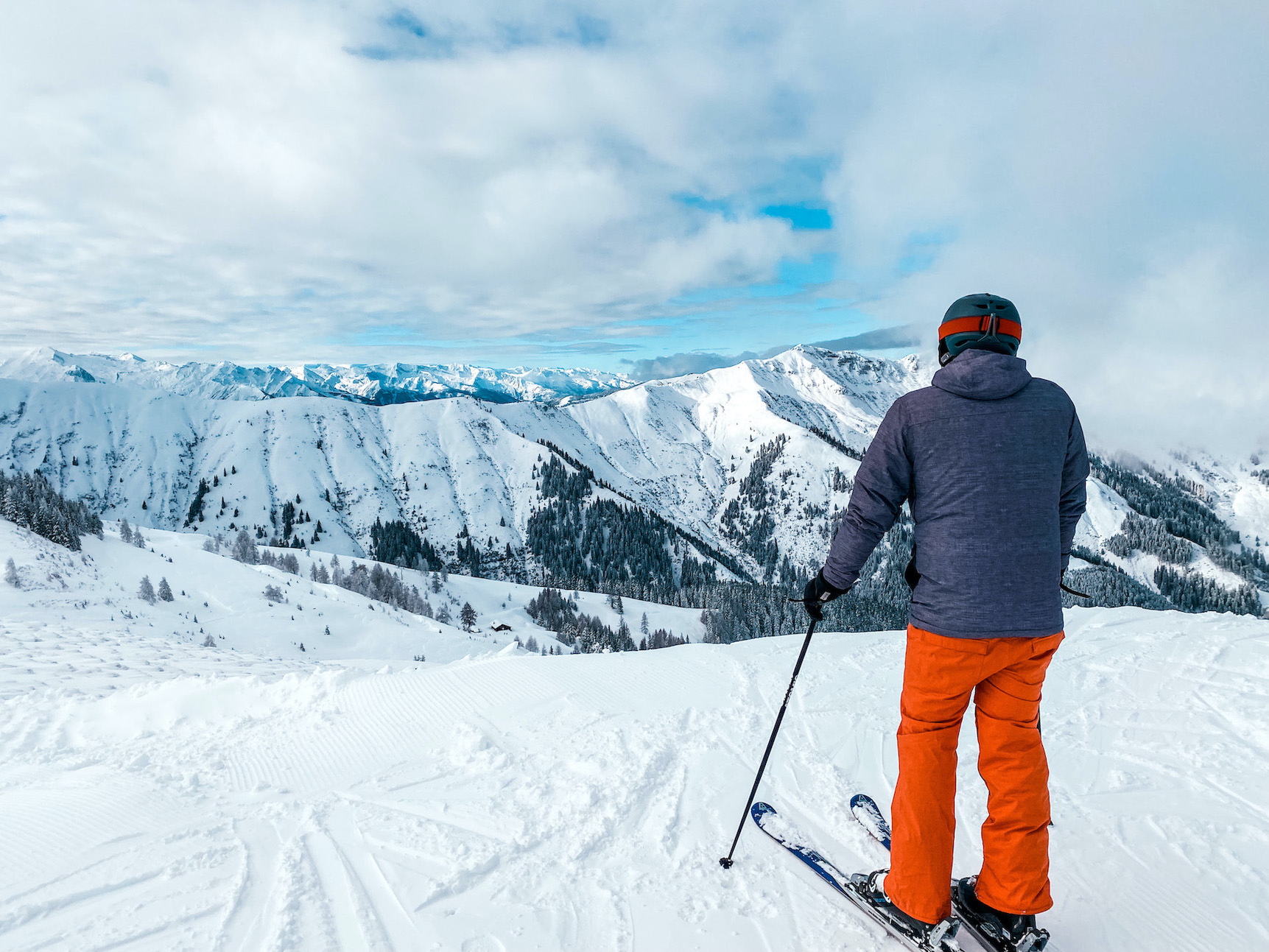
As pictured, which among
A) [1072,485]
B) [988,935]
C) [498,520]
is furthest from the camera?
[498,520]

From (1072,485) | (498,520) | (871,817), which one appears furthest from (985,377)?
(498,520)

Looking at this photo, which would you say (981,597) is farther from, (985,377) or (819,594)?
(985,377)

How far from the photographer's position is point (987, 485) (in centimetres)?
288

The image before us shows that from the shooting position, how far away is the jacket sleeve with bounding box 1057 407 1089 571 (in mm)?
3101

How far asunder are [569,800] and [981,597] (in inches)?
146

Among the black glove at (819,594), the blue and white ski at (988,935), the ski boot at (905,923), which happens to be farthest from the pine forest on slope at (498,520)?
the black glove at (819,594)

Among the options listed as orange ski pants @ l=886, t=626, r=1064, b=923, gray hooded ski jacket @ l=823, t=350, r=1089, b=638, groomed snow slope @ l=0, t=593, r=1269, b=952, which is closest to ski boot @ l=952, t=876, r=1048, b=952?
orange ski pants @ l=886, t=626, r=1064, b=923

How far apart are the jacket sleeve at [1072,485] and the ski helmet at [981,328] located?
0.54 meters

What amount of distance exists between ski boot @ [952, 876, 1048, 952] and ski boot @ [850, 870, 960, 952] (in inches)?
5.4

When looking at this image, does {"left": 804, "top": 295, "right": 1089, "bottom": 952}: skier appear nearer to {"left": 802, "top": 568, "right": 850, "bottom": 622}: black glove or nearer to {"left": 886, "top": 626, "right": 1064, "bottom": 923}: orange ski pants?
{"left": 886, "top": 626, "right": 1064, "bottom": 923}: orange ski pants

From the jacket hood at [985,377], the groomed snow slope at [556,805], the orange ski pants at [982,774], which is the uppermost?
the jacket hood at [985,377]

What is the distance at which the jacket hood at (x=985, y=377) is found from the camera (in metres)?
2.87

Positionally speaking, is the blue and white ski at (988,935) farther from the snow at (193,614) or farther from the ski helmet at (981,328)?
the snow at (193,614)

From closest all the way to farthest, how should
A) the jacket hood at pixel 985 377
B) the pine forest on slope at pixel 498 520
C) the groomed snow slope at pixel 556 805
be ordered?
the jacket hood at pixel 985 377, the groomed snow slope at pixel 556 805, the pine forest on slope at pixel 498 520
